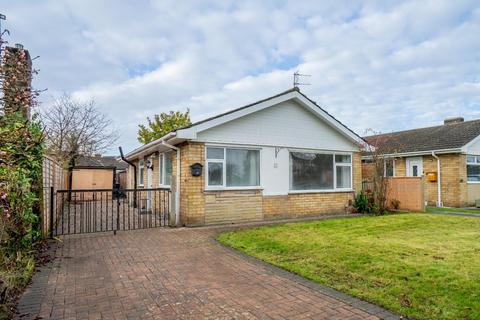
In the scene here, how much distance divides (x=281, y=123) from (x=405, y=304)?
8833 millimetres

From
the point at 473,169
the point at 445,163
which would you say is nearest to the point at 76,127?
the point at 445,163

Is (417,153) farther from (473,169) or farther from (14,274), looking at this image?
(14,274)

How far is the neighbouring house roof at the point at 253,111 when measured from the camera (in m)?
9.95

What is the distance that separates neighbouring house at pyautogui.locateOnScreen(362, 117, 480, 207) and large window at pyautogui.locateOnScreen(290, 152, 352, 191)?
9.38 feet

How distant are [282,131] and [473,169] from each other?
1240 centimetres

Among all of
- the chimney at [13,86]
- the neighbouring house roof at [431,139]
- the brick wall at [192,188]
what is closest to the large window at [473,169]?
the neighbouring house roof at [431,139]

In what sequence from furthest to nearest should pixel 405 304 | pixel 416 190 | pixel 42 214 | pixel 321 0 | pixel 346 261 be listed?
pixel 416 190 < pixel 321 0 < pixel 42 214 < pixel 346 261 < pixel 405 304

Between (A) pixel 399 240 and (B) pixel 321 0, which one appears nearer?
(A) pixel 399 240

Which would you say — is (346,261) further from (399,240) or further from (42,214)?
(42,214)

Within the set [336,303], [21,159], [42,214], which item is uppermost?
[21,159]

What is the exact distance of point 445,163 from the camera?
17.1 metres

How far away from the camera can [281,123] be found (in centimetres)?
1220

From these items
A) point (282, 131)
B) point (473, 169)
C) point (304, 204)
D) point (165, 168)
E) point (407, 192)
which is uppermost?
point (282, 131)

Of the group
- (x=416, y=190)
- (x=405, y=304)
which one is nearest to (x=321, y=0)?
(x=405, y=304)
